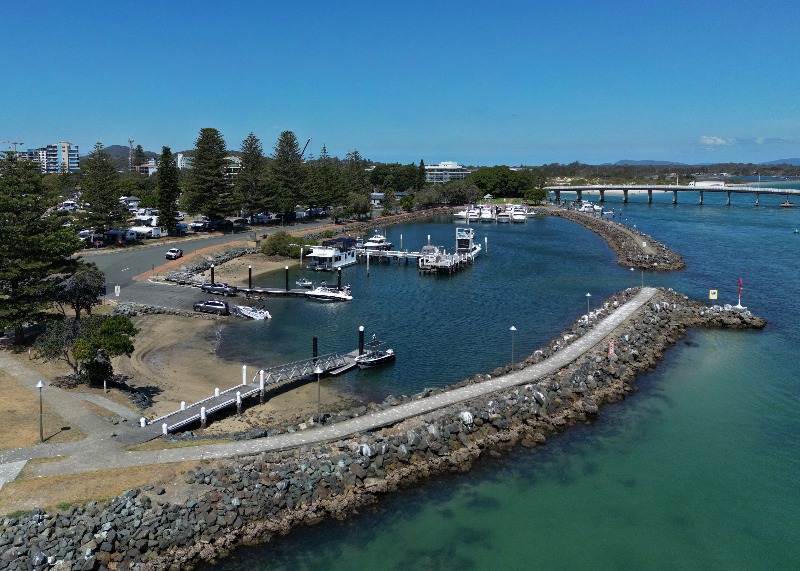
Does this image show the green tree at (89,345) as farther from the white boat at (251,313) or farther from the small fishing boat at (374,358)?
the white boat at (251,313)

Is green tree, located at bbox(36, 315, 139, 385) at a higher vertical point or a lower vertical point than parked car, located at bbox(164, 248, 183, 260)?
lower

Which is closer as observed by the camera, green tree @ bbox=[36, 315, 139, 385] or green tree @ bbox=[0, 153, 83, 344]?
green tree @ bbox=[36, 315, 139, 385]

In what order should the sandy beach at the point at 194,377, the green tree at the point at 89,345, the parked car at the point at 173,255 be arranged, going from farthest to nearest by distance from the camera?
the parked car at the point at 173,255 < the sandy beach at the point at 194,377 < the green tree at the point at 89,345

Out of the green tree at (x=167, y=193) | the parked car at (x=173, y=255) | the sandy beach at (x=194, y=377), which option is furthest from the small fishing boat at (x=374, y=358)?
the green tree at (x=167, y=193)

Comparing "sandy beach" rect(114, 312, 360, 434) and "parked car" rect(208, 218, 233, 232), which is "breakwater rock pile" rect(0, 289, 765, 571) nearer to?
"sandy beach" rect(114, 312, 360, 434)

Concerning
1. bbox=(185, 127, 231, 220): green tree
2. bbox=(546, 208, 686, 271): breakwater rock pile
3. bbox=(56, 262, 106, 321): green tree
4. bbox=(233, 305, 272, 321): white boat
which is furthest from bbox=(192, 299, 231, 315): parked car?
bbox=(546, 208, 686, 271): breakwater rock pile

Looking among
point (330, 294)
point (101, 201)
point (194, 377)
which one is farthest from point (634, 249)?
point (101, 201)
